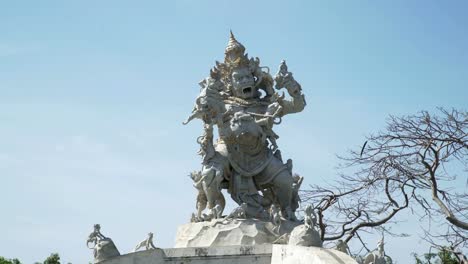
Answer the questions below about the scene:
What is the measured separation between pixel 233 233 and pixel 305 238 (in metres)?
1.44

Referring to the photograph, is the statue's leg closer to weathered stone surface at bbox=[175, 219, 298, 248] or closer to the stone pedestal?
weathered stone surface at bbox=[175, 219, 298, 248]

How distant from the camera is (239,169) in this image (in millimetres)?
11141

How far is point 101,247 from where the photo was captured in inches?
372

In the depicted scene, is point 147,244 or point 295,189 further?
point 295,189

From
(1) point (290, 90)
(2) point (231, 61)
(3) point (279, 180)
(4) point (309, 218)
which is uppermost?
(2) point (231, 61)

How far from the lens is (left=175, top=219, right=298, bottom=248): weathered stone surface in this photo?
392 inches

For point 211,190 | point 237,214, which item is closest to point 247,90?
point 211,190

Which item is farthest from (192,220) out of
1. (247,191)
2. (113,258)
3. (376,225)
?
(376,225)

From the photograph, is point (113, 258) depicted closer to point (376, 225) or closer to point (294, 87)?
point (294, 87)

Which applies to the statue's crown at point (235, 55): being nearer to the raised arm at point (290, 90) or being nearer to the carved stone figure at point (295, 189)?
the raised arm at point (290, 90)

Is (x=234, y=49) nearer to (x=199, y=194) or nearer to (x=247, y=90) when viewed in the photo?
(x=247, y=90)

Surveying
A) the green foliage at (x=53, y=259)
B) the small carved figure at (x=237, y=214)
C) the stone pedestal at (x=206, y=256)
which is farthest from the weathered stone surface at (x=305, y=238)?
the green foliage at (x=53, y=259)

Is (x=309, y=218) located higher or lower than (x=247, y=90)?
lower

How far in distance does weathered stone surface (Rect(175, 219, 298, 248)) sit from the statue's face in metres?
2.50
